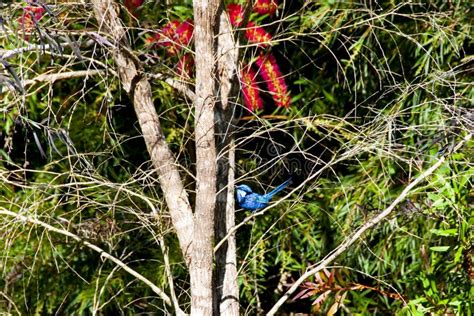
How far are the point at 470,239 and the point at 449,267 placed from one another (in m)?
0.18

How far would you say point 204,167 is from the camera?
236cm

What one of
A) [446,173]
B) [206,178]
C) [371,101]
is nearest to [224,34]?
[206,178]

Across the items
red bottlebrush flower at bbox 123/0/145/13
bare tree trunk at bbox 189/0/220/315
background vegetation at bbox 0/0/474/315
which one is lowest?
background vegetation at bbox 0/0/474/315

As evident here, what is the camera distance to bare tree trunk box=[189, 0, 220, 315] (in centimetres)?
233

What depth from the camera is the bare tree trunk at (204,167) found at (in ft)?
7.65

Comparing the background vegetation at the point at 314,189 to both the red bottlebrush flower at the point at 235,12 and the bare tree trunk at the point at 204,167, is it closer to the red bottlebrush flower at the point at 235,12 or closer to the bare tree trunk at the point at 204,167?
the red bottlebrush flower at the point at 235,12

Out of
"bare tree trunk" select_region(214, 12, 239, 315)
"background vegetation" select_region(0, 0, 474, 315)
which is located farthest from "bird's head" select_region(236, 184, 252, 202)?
"bare tree trunk" select_region(214, 12, 239, 315)

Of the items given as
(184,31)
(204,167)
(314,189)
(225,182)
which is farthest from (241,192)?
(184,31)

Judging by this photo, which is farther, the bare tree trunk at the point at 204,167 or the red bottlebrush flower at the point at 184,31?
the red bottlebrush flower at the point at 184,31

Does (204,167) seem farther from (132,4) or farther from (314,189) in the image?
(314,189)

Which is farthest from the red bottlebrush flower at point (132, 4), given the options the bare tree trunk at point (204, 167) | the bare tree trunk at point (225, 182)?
the bare tree trunk at point (204, 167)

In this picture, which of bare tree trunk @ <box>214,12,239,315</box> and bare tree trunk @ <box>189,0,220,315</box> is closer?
bare tree trunk @ <box>189,0,220,315</box>

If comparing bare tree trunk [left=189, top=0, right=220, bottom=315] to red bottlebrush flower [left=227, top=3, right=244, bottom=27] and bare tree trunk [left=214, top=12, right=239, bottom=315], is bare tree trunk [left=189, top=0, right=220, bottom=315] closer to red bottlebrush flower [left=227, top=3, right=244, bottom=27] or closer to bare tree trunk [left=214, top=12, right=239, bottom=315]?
bare tree trunk [left=214, top=12, right=239, bottom=315]

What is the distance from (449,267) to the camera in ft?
9.93
